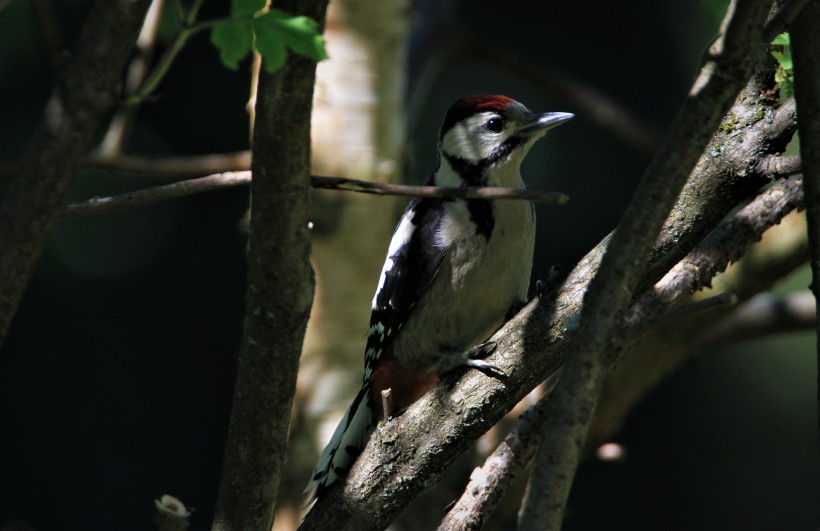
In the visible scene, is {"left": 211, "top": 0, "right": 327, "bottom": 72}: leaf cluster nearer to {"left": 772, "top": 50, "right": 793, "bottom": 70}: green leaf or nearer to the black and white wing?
{"left": 772, "top": 50, "right": 793, "bottom": 70}: green leaf

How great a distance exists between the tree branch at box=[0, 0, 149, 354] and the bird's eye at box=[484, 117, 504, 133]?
73.7 inches

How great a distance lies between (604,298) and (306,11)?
0.64m

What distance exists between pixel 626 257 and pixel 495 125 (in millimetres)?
1761

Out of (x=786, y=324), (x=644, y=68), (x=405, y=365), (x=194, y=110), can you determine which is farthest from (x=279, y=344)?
(x=644, y=68)

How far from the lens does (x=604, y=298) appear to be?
4.55ft

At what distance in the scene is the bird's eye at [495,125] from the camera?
311cm

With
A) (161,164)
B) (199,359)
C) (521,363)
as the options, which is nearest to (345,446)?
(521,363)

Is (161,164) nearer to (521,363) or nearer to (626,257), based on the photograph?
(521,363)

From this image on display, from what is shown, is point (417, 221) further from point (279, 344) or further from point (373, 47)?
point (279, 344)

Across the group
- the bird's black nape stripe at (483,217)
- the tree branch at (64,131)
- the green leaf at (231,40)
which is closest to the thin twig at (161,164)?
the green leaf at (231,40)

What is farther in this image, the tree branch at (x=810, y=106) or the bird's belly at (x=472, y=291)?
the bird's belly at (x=472, y=291)

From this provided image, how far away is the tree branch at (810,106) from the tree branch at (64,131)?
1.04m

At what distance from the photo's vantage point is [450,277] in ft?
9.56

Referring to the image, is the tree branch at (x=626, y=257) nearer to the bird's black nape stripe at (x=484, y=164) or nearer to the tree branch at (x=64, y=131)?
the tree branch at (x=64, y=131)
